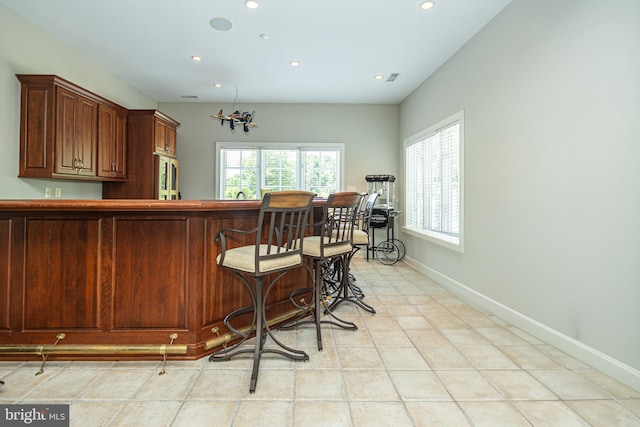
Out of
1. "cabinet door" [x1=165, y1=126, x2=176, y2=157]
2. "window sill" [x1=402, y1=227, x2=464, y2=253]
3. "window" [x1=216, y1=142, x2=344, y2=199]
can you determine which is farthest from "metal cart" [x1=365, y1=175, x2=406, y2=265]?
"cabinet door" [x1=165, y1=126, x2=176, y2=157]

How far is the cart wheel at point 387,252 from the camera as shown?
5738 millimetres

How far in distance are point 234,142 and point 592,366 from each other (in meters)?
5.76

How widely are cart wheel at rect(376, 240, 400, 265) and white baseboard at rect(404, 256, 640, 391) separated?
183 cm

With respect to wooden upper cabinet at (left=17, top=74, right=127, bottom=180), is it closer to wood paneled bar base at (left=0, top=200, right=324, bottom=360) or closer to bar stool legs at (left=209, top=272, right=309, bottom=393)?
wood paneled bar base at (left=0, top=200, right=324, bottom=360)

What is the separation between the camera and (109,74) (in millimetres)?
4609

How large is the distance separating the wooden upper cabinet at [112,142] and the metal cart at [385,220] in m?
3.89

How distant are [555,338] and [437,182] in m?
2.54

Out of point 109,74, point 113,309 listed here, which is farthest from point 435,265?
point 109,74

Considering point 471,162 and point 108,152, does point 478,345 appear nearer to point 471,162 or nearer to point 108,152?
point 471,162

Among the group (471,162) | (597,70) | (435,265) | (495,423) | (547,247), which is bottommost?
(495,423)

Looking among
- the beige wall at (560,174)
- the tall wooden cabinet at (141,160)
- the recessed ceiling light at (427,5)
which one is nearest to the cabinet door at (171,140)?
the tall wooden cabinet at (141,160)

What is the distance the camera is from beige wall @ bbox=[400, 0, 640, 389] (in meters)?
1.93

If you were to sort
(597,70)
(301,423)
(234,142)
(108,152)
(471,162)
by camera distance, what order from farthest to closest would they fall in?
(234,142) → (108,152) → (471,162) → (597,70) → (301,423)

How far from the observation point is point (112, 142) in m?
4.35
